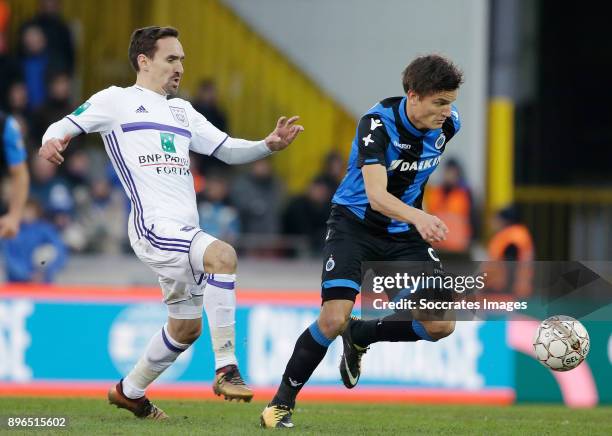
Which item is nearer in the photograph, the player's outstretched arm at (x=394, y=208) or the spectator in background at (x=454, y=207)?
the player's outstretched arm at (x=394, y=208)

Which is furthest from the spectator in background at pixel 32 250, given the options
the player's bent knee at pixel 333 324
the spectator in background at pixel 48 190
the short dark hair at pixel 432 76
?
the short dark hair at pixel 432 76

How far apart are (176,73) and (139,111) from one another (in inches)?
15.1

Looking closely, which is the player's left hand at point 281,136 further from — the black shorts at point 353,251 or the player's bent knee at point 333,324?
the player's bent knee at point 333,324

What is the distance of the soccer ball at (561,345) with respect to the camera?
7.84 m

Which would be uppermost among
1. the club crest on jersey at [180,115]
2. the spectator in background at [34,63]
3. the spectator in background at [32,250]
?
the spectator in background at [34,63]

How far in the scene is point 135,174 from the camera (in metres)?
8.00

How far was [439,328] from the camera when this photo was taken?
8094mm

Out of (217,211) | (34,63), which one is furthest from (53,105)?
(217,211)

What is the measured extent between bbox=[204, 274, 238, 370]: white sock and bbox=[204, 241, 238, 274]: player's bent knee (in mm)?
44

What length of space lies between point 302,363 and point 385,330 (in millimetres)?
810

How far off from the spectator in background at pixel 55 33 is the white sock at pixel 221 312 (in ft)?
29.6

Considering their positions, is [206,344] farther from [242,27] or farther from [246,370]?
[242,27]

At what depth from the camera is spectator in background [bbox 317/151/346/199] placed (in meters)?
15.8

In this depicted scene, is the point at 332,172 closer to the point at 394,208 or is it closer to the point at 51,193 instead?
the point at 51,193
